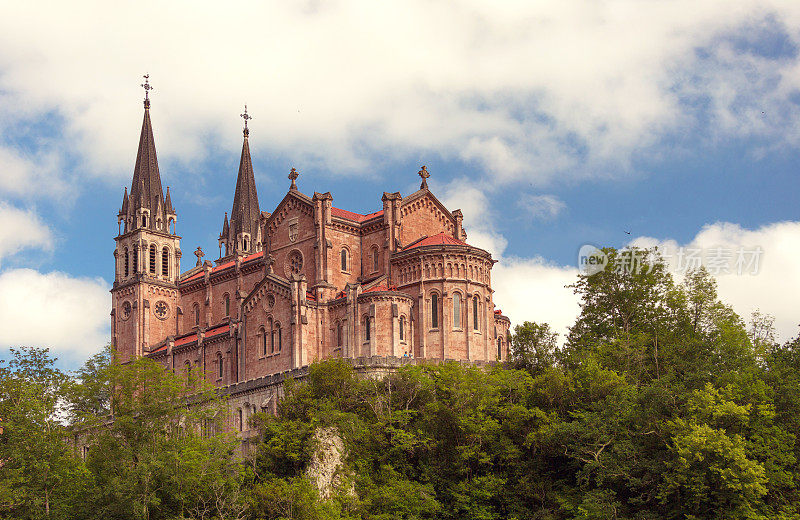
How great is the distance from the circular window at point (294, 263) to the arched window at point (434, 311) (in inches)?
534

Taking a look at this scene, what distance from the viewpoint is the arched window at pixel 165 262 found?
11189cm

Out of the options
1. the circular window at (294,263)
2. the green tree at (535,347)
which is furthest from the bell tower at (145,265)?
the green tree at (535,347)

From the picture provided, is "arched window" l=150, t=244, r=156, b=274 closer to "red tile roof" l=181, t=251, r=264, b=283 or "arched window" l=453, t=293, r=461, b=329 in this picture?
"red tile roof" l=181, t=251, r=264, b=283

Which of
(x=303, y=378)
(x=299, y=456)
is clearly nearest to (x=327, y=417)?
(x=299, y=456)

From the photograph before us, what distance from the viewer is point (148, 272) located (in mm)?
110500

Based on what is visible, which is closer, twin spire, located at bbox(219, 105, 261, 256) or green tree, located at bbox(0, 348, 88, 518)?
green tree, located at bbox(0, 348, 88, 518)

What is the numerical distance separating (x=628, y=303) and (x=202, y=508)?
113 ft

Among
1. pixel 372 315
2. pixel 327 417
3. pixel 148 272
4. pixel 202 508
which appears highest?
pixel 148 272

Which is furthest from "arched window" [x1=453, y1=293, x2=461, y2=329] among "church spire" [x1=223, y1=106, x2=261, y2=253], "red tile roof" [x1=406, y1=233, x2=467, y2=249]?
"church spire" [x1=223, y1=106, x2=261, y2=253]

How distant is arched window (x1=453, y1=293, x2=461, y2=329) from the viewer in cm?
8131

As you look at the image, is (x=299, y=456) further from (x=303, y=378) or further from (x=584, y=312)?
(x=584, y=312)

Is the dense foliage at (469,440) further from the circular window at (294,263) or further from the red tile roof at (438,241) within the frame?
the circular window at (294,263)

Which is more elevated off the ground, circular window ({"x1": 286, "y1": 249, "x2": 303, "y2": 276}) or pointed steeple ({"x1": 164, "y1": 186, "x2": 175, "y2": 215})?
pointed steeple ({"x1": 164, "y1": 186, "x2": 175, "y2": 215})

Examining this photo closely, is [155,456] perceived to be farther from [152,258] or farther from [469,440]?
[152,258]
